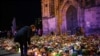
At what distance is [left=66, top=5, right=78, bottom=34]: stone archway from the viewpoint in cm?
3227

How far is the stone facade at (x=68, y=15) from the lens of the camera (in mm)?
28406

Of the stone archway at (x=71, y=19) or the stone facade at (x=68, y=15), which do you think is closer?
the stone facade at (x=68, y=15)

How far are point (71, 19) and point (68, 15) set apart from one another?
44.4 inches

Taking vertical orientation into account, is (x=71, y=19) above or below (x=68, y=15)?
below

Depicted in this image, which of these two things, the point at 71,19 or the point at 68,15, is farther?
the point at 68,15

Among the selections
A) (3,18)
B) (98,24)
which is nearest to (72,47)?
(98,24)

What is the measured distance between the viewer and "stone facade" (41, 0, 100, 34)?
28406 millimetres

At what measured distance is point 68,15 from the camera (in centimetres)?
3419

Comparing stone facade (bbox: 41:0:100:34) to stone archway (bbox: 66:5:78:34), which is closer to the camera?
stone facade (bbox: 41:0:100:34)

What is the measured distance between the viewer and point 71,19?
33.2 m

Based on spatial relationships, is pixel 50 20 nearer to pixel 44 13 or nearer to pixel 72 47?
pixel 44 13

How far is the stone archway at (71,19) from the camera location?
106 ft

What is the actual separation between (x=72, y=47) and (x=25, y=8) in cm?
3651

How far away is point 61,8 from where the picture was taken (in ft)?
115
